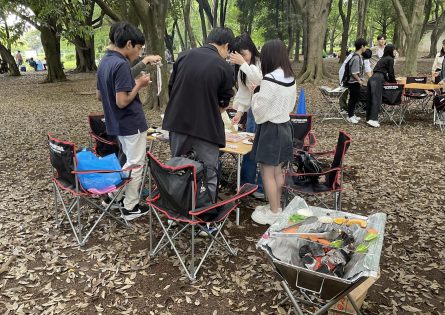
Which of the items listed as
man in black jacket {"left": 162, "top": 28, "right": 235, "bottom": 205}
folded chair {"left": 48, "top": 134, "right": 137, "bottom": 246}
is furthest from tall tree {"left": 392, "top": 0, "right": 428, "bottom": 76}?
folded chair {"left": 48, "top": 134, "right": 137, "bottom": 246}

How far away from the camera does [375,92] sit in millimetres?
7805

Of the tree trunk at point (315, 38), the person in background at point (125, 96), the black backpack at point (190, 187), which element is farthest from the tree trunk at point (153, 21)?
the tree trunk at point (315, 38)

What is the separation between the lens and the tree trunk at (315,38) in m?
12.6

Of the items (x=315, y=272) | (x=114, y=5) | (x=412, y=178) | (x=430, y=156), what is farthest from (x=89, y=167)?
(x=114, y=5)

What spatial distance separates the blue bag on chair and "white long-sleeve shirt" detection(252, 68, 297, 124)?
4.74 feet

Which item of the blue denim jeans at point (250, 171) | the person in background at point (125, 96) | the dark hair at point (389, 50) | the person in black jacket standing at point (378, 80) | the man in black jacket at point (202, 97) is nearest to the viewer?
the man in black jacket at point (202, 97)

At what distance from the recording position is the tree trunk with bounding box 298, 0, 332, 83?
12586 millimetres

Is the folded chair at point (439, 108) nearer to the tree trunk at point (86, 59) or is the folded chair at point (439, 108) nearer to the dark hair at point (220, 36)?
the dark hair at point (220, 36)

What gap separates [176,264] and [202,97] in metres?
1.43

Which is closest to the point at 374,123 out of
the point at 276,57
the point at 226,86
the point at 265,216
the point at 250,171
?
the point at 250,171

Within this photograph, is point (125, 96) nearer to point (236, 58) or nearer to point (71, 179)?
point (71, 179)

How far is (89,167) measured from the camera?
3.48 metres

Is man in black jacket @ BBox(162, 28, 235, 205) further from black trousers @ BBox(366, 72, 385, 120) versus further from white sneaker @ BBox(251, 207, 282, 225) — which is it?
black trousers @ BBox(366, 72, 385, 120)

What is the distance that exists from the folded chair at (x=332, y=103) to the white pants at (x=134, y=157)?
5.33 m
